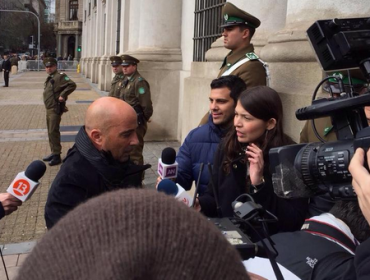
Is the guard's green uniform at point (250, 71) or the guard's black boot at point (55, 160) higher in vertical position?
the guard's green uniform at point (250, 71)

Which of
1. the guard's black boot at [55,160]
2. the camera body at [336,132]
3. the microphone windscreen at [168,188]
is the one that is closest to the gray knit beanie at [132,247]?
the camera body at [336,132]

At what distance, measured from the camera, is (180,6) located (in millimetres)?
10812

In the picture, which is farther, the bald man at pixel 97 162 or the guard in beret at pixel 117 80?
the guard in beret at pixel 117 80

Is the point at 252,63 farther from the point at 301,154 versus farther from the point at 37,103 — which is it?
the point at 37,103

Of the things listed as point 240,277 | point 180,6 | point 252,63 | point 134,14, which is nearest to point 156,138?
point 180,6

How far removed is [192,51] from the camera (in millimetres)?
9812

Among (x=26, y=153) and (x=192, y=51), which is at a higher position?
(x=192, y=51)

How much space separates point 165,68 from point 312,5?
6627 millimetres

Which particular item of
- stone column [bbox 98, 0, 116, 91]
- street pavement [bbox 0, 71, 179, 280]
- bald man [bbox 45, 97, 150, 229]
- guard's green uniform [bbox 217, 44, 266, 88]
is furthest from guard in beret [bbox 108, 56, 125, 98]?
stone column [bbox 98, 0, 116, 91]

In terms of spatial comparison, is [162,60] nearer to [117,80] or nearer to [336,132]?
[117,80]

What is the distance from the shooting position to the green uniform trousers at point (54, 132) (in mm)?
8617

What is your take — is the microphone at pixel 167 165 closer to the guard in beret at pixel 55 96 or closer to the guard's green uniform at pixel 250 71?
the guard's green uniform at pixel 250 71

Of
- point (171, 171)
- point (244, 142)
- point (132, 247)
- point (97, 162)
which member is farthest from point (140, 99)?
point (132, 247)

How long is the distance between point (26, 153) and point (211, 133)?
266 inches
